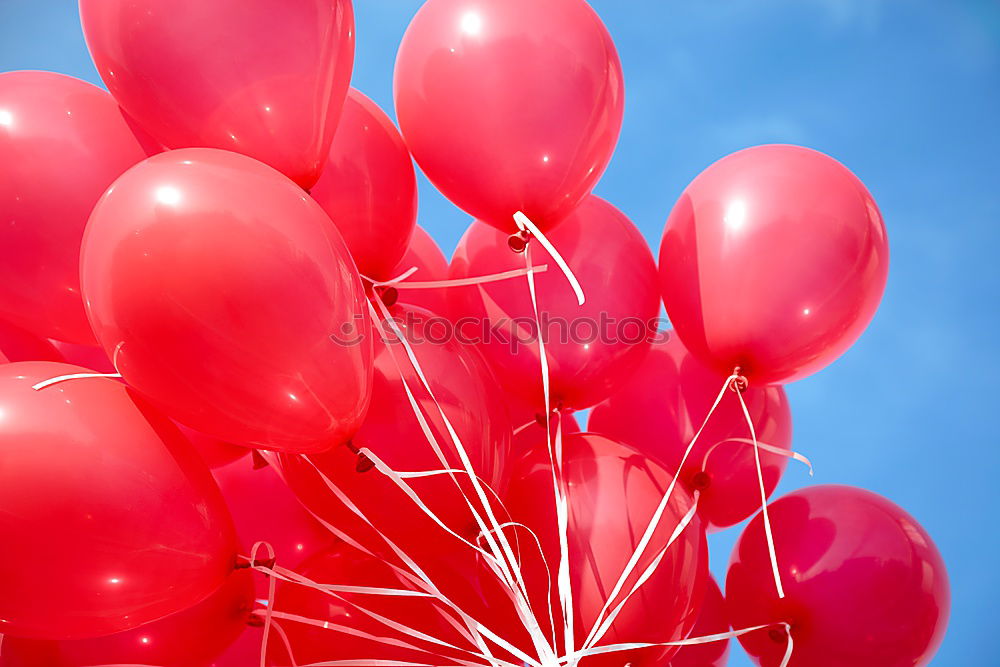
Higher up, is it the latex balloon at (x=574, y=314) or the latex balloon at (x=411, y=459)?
the latex balloon at (x=574, y=314)

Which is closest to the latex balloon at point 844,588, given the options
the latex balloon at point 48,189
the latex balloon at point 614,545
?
the latex balloon at point 614,545

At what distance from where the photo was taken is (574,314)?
106 centimetres

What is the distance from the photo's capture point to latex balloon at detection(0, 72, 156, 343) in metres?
0.89

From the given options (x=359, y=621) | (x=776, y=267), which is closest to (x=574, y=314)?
(x=776, y=267)

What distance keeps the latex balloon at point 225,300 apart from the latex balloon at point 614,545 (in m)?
0.27

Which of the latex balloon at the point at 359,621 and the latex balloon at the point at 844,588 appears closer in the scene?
the latex balloon at the point at 359,621

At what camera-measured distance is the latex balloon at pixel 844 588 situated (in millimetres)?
1065

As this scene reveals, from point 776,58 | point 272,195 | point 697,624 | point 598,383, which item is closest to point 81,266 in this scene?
point 272,195

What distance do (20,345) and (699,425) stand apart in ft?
2.67

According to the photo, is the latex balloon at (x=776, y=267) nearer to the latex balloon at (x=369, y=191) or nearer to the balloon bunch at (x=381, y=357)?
the balloon bunch at (x=381, y=357)

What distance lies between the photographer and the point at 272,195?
2.68 ft

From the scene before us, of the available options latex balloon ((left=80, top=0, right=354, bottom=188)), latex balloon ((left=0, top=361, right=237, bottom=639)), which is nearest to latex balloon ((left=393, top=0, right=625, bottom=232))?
latex balloon ((left=80, top=0, right=354, bottom=188))

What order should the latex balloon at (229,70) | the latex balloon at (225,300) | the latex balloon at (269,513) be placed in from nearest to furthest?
1. the latex balloon at (225,300)
2. the latex balloon at (229,70)
3. the latex balloon at (269,513)

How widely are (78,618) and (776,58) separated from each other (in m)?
2.03
